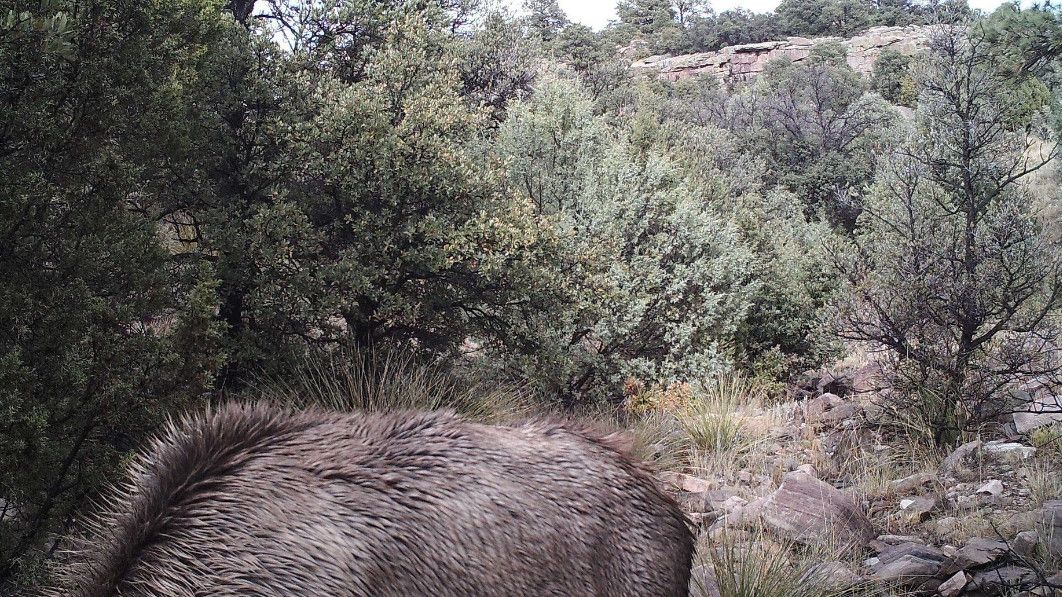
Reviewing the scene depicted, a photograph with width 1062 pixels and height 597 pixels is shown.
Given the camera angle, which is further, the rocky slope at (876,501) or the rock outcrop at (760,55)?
the rock outcrop at (760,55)

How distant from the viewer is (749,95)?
3922 centimetres

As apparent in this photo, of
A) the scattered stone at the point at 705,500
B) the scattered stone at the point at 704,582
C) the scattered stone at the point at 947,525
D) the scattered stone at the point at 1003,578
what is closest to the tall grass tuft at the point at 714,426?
the scattered stone at the point at 705,500

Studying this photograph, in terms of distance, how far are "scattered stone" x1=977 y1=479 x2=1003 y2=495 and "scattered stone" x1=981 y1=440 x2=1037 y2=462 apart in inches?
27.9

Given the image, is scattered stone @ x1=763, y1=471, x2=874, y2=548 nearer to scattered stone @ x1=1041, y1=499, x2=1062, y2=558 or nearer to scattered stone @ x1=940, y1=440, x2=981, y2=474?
scattered stone @ x1=1041, y1=499, x2=1062, y2=558

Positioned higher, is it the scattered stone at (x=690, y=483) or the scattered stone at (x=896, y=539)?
the scattered stone at (x=896, y=539)

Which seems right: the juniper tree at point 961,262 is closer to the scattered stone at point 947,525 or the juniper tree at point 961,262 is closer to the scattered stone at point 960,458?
the scattered stone at point 960,458

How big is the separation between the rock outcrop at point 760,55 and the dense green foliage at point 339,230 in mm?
41647

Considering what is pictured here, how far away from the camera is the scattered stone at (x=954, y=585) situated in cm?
477

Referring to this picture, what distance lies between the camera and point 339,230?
9.24m

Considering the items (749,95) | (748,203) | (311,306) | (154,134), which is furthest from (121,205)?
(749,95)

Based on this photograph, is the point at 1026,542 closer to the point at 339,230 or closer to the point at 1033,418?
the point at 1033,418

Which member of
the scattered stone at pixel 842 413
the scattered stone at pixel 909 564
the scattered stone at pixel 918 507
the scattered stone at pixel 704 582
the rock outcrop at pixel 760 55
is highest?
the rock outcrop at pixel 760 55

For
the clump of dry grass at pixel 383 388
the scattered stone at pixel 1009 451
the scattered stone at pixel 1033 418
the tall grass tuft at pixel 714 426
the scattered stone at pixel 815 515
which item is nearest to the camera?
the scattered stone at pixel 815 515

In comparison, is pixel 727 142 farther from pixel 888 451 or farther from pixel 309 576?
pixel 309 576
